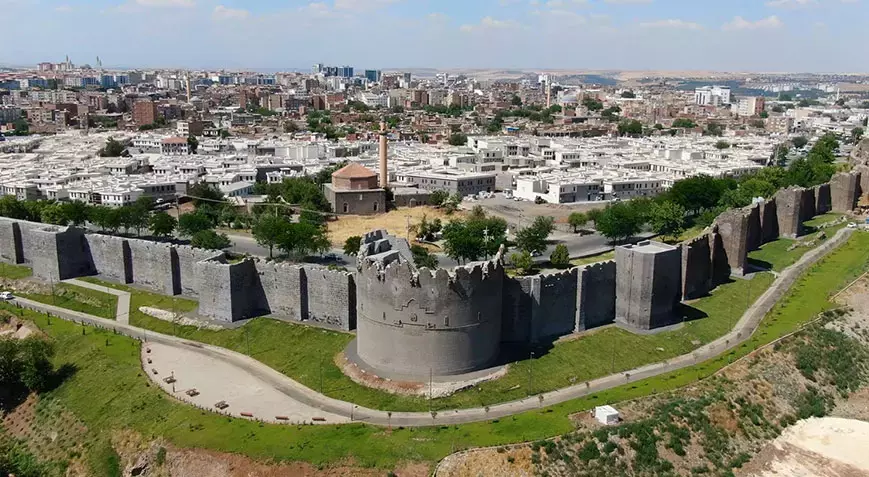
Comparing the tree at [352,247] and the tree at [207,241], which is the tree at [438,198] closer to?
the tree at [352,247]

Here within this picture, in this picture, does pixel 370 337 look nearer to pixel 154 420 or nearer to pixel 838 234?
pixel 154 420

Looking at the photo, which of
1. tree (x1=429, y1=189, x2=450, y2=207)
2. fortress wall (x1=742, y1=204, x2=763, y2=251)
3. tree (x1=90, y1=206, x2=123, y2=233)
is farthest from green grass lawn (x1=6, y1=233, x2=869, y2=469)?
tree (x1=429, y1=189, x2=450, y2=207)

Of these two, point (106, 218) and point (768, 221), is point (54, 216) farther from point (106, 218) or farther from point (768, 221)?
point (768, 221)

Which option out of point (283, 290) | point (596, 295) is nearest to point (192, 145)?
point (283, 290)

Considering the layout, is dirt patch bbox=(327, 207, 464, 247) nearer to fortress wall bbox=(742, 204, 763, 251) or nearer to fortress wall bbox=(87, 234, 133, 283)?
fortress wall bbox=(87, 234, 133, 283)

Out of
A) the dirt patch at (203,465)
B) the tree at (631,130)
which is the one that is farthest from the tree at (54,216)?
the tree at (631,130)

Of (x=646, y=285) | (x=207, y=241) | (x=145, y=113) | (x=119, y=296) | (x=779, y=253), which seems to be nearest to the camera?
(x=646, y=285)

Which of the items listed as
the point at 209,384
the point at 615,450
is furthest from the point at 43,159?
the point at 615,450
